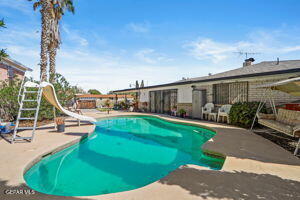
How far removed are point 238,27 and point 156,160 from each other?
1074 cm

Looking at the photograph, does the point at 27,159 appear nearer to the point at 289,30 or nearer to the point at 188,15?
the point at 188,15

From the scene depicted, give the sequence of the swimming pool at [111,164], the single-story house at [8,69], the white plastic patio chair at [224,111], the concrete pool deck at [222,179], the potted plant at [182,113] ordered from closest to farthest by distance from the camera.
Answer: the concrete pool deck at [222,179] → the swimming pool at [111,164] → the white plastic patio chair at [224,111] → the single-story house at [8,69] → the potted plant at [182,113]

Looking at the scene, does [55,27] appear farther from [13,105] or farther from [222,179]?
[222,179]

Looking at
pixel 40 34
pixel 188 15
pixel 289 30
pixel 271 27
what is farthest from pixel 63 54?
pixel 289 30

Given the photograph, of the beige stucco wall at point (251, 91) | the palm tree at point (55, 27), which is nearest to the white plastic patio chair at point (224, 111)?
the beige stucco wall at point (251, 91)

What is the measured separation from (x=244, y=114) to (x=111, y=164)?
21.5 feet

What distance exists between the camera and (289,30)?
10.0 m

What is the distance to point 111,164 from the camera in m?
4.34

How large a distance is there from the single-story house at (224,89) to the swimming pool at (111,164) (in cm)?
419

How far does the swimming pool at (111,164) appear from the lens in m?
3.23

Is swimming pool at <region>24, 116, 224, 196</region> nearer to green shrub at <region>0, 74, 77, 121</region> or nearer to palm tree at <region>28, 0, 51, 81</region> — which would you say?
green shrub at <region>0, 74, 77, 121</region>

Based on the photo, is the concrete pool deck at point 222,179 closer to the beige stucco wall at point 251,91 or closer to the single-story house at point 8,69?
the beige stucco wall at point 251,91

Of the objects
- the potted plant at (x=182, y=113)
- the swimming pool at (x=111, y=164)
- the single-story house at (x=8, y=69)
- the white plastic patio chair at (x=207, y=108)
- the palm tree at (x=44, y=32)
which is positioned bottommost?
the swimming pool at (x=111, y=164)

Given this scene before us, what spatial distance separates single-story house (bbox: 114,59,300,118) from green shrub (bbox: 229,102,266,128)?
3.31 feet
